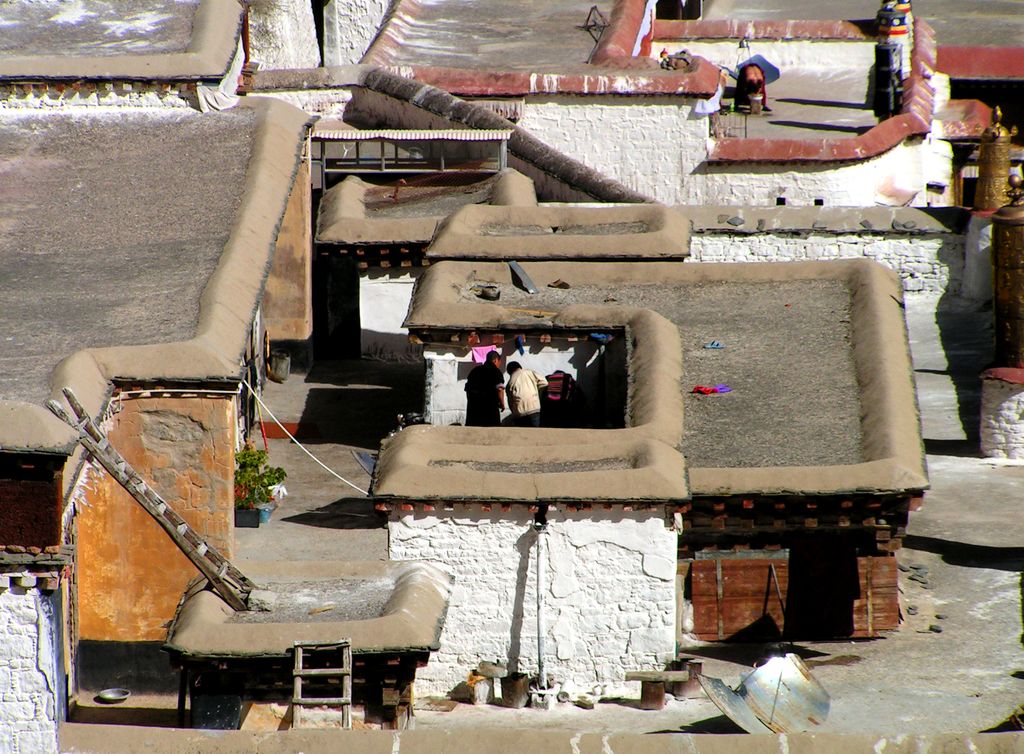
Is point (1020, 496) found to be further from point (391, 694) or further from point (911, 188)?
point (911, 188)

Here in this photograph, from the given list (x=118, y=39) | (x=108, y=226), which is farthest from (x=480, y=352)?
(x=118, y=39)

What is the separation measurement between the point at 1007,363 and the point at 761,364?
4066 mm

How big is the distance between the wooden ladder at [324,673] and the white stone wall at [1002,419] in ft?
37.3

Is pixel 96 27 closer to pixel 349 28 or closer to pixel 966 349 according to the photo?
pixel 349 28

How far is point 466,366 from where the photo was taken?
24797 mm

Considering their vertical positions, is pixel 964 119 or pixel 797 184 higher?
pixel 964 119

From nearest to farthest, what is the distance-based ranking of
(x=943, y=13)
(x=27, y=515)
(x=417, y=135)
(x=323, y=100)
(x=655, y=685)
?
(x=27, y=515)
(x=655, y=685)
(x=417, y=135)
(x=323, y=100)
(x=943, y=13)

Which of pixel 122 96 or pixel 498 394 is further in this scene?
pixel 122 96

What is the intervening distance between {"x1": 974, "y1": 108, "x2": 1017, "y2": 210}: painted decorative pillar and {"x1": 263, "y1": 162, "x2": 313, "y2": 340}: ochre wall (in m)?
10.6

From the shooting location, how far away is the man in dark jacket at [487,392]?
80.1 feet

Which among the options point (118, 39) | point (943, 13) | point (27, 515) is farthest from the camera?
point (943, 13)

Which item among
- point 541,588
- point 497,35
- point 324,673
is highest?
point 497,35

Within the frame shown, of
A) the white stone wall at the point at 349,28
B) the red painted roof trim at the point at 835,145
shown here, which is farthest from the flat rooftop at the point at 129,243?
the white stone wall at the point at 349,28

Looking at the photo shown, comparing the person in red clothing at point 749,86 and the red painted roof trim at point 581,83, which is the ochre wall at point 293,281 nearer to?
the red painted roof trim at point 581,83
